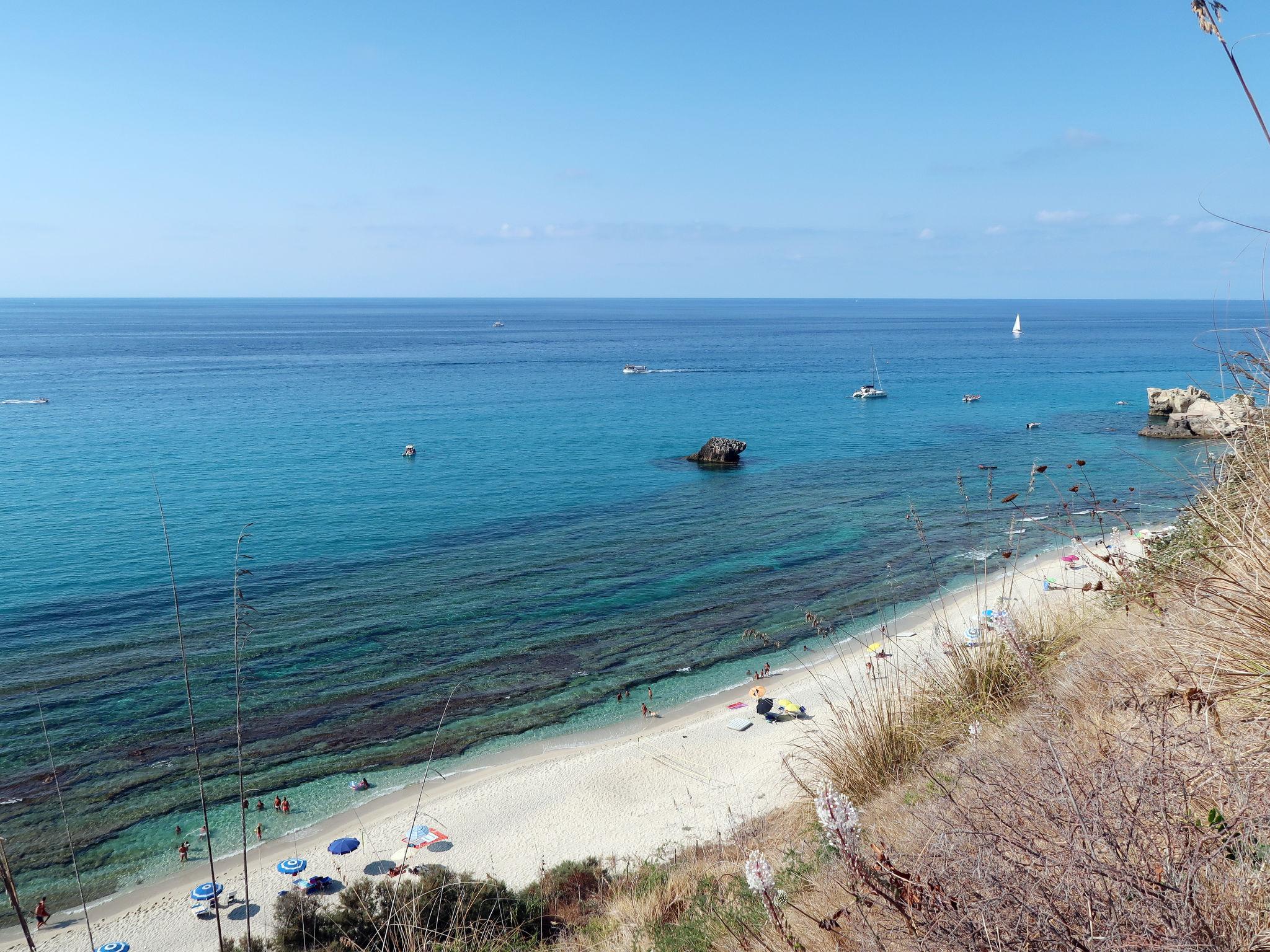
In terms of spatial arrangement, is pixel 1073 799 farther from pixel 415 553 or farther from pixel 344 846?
pixel 415 553

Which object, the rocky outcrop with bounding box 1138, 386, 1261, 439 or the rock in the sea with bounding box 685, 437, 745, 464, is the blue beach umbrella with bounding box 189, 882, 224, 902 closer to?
the rock in the sea with bounding box 685, 437, 745, 464

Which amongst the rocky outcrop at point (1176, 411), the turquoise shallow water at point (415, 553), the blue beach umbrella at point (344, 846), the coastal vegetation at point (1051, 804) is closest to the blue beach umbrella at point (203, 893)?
the turquoise shallow water at point (415, 553)

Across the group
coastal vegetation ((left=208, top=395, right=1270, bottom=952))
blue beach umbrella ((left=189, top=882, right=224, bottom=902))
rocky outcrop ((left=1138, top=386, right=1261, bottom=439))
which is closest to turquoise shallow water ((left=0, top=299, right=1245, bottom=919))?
blue beach umbrella ((left=189, top=882, right=224, bottom=902))

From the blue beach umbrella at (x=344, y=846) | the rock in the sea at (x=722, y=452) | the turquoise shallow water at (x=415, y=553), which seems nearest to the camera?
the blue beach umbrella at (x=344, y=846)

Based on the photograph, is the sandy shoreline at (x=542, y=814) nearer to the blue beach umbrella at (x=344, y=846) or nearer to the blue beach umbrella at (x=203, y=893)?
the blue beach umbrella at (x=203, y=893)

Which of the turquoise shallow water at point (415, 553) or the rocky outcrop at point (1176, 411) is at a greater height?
the rocky outcrop at point (1176, 411)

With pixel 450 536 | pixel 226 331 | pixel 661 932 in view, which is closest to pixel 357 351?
pixel 226 331
